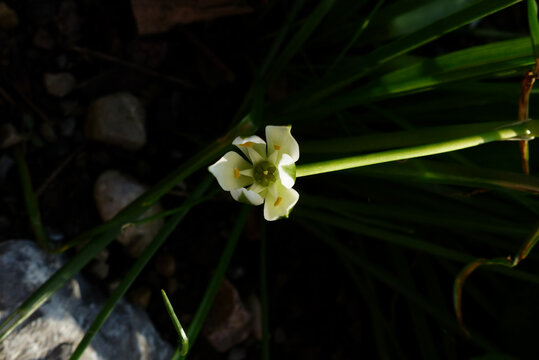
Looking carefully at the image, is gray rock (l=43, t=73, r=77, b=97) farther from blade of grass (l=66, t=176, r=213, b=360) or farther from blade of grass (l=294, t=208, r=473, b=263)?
blade of grass (l=294, t=208, r=473, b=263)

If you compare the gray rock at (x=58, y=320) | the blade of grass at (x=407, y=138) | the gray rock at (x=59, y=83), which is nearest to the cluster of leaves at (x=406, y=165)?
the blade of grass at (x=407, y=138)

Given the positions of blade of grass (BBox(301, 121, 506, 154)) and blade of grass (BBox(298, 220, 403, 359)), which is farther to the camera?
blade of grass (BBox(298, 220, 403, 359))

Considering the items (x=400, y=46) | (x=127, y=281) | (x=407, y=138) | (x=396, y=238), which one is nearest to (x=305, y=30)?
(x=400, y=46)

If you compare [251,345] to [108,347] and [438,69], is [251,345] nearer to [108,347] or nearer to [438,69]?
[108,347]

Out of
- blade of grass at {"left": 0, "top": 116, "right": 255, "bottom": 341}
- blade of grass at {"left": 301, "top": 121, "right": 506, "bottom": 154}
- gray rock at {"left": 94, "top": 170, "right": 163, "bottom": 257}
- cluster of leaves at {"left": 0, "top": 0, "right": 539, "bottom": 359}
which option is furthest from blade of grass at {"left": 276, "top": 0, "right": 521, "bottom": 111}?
gray rock at {"left": 94, "top": 170, "right": 163, "bottom": 257}

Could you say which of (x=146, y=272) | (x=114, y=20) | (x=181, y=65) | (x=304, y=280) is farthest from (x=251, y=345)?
(x=114, y=20)

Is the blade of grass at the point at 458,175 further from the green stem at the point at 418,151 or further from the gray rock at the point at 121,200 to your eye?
the gray rock at the point at 121,200
